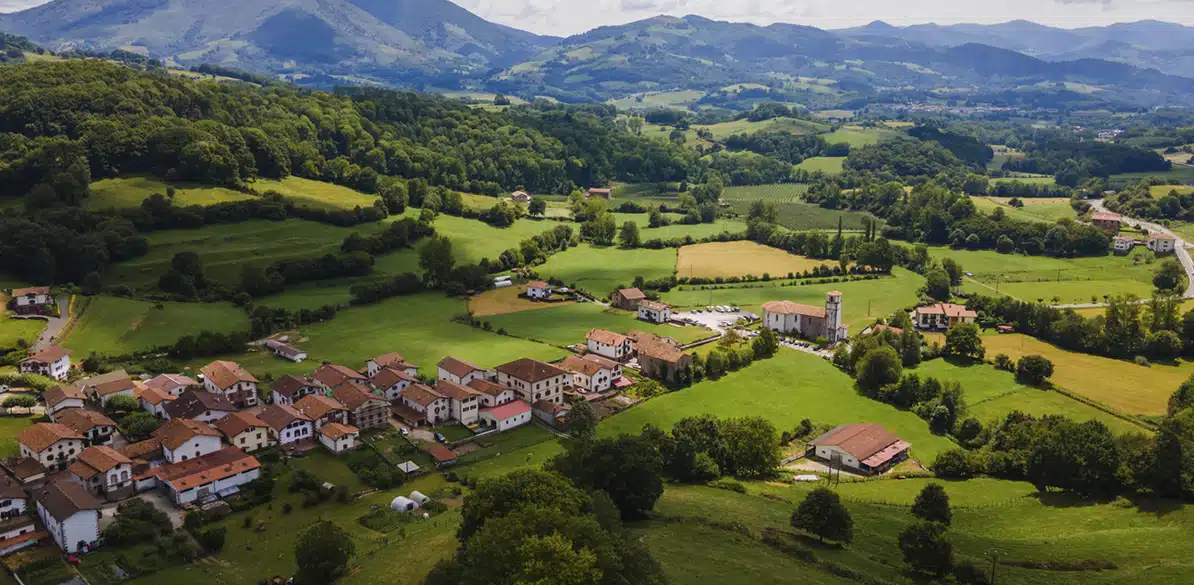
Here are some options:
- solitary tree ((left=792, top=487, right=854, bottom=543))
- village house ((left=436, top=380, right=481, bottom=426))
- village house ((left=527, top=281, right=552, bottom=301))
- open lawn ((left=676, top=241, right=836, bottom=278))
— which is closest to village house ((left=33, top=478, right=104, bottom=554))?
village house ((left=436, top=380, right=481, bottom=426))

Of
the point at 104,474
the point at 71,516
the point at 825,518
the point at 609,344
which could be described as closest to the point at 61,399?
the point at 104,474

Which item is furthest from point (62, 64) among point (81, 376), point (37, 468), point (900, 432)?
point (900, 432)

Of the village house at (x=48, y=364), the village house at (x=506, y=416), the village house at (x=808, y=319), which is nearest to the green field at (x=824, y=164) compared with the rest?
the village house at (x=808, y=319)

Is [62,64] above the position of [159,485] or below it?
above

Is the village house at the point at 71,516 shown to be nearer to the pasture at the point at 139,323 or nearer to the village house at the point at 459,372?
the village house at the point at 459,372

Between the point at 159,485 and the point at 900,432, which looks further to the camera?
the point at 900,432

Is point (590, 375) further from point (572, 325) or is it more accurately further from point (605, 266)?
point (605, 266)

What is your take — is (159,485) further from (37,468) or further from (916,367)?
(916,367)
